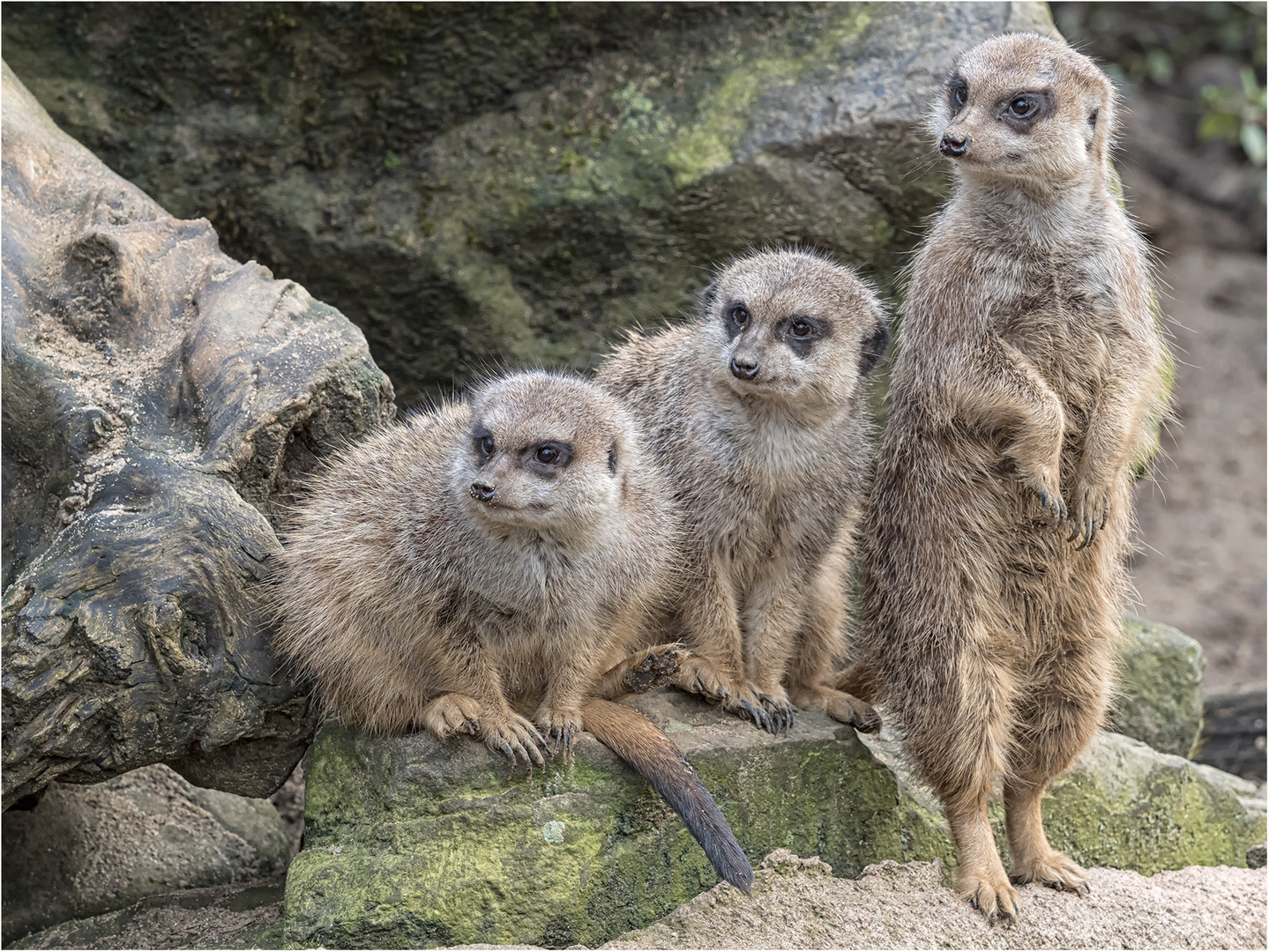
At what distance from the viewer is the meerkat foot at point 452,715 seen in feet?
10.1

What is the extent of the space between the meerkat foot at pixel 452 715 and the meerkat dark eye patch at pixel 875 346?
1.40 m

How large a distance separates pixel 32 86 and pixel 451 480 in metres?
2.53

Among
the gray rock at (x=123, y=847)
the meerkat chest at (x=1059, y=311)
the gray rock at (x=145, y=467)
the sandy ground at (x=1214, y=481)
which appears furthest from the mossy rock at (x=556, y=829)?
the sandy ground at (x=1214, y=481)

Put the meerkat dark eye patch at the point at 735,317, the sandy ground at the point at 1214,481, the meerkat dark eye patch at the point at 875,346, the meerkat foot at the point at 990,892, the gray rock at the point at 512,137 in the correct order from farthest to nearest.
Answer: the sandy ground at the point at 1214,481 → the gray rock at the point at 512,137 → the meerkat dark eye patch at the point at 875,346 → the meerkat dark eye patch at the point at 735,317 → the meerkat foot at the point at 990,892

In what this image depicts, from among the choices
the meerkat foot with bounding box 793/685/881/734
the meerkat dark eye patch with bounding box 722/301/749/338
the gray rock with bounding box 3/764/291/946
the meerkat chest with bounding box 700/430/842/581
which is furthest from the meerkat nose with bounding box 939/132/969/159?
the gray rock with bounding box 3/764/291/946

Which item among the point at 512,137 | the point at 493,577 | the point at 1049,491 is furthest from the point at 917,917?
the point at 512,137

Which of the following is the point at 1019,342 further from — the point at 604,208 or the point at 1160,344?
the point at 604,208

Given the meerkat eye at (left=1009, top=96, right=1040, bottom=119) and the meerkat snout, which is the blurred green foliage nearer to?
the meerkat eye at (left=1009, top=96, right=1040, bottom=119)

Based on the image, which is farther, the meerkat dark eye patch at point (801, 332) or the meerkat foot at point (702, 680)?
the meerkat foot at point (702, 680)

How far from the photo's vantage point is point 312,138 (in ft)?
15.2

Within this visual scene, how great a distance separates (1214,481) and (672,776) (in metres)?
6.16

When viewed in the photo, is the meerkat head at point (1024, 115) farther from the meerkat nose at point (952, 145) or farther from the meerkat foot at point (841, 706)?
the meerkat foot at point (841, 706)

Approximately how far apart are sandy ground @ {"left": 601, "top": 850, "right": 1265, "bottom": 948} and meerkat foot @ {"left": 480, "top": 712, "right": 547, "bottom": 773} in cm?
47

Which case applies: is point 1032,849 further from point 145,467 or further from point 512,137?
point 512,137
